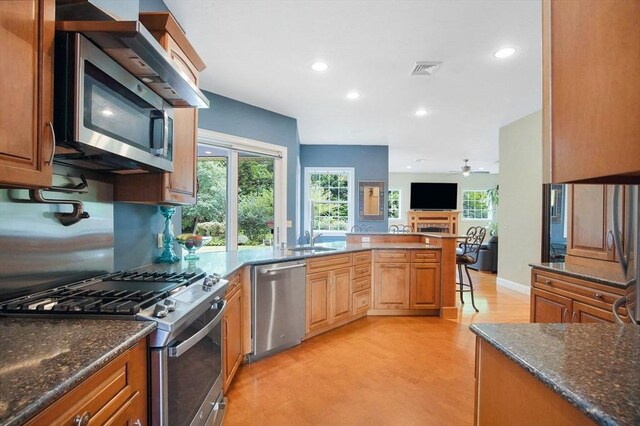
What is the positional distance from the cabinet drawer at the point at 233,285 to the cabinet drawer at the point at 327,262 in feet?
2.87

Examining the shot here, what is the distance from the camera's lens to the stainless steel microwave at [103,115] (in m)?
1.10

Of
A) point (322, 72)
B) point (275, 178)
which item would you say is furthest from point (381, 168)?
point (322, 72)

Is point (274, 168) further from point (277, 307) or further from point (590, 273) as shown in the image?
point (590, 273)

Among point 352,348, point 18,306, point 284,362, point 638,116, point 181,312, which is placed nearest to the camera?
point 638,116

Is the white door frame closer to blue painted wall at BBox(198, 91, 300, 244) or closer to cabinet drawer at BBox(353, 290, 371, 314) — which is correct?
blue painted wall at BBox(198, 91, 300, 244)

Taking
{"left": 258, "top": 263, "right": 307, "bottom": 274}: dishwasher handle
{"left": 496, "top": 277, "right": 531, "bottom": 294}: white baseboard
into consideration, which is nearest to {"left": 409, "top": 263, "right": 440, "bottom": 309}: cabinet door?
{"left": 258, "top": 263, "right": 307, "bottom": 274}: dishwasher handle

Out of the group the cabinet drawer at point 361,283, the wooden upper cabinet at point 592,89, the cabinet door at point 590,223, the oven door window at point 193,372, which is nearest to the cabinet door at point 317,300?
the cabinet drawer at point 361,283

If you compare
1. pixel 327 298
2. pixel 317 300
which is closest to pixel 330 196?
pixel 327 298

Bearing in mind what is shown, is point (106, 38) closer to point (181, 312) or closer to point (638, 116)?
point (181, 312)

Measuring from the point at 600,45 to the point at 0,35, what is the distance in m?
1.50

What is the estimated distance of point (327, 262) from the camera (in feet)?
11.0

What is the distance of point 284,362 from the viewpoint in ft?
8.94

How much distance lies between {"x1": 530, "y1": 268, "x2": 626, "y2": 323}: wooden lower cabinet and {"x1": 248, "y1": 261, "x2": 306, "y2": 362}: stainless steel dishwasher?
2033mm

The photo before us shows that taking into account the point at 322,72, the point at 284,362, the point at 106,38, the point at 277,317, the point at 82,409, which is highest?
the point at 322,72
